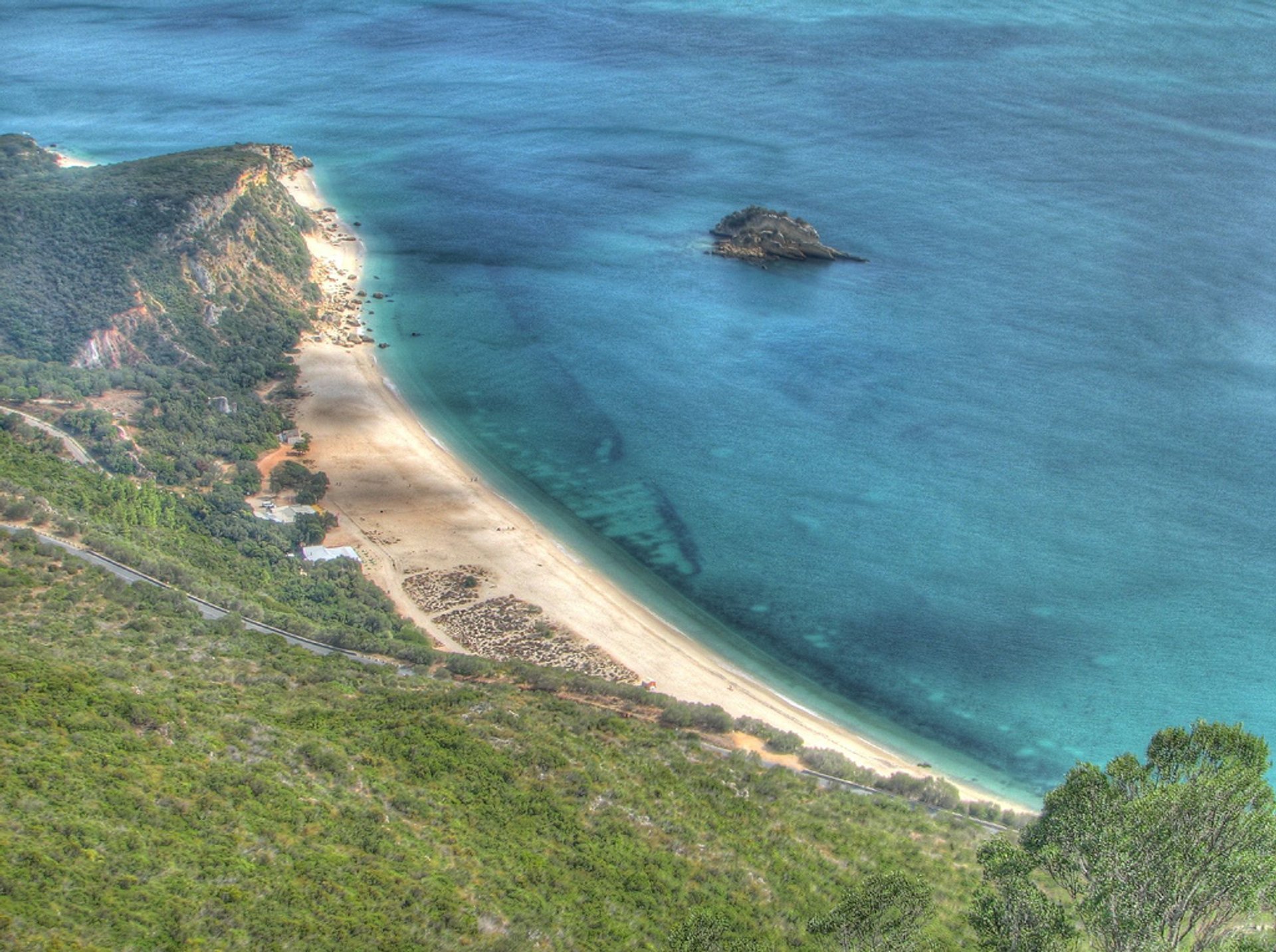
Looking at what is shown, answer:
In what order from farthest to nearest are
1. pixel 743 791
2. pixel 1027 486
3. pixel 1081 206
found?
pixel 1081 206 → pixel 1027 486 → pixel 743 791

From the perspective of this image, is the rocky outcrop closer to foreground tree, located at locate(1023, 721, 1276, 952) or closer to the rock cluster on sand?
the rock cluster on sand

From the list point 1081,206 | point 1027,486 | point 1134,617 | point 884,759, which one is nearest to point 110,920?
point 884,759

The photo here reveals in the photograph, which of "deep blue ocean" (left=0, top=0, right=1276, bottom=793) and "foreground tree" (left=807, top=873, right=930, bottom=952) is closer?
"foreground tree" (left=807, top=873, right=930, bottom=952)

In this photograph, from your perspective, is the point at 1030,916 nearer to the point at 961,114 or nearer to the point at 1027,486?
the point at 1027,486

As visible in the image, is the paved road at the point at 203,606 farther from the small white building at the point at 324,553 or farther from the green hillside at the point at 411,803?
the small white building at the point at 324,553

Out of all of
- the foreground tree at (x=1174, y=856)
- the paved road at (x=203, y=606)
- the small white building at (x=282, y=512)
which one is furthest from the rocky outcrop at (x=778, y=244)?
the foreground tree at (x=1174, y=856)

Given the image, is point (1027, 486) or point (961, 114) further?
point (961, 114)

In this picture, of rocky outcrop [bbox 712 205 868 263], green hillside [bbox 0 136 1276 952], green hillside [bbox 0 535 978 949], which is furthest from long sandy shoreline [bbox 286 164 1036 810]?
rocky outcrop [bbox 712 205 868 263]

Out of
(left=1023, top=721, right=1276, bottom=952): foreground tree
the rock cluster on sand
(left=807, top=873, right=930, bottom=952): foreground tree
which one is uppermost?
(left=1023, top=721, right=1276, bottom=952): foreground tree
